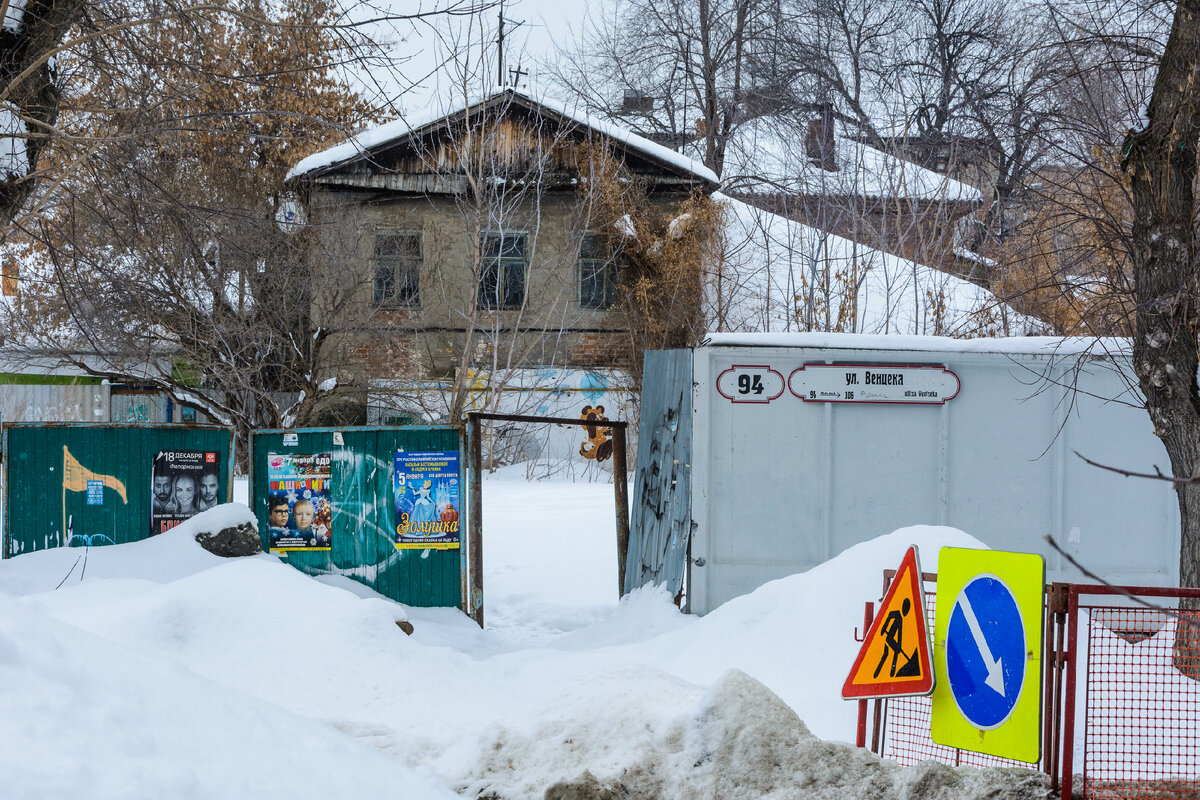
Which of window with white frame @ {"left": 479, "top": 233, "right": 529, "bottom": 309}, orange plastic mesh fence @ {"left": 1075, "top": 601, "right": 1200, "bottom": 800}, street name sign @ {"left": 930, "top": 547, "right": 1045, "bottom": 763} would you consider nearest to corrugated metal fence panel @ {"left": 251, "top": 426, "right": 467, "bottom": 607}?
street name sign @ {"left": 930, "top": 547, "right": 1045, "bottom": 763}

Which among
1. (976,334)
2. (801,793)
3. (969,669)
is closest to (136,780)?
(801,793)

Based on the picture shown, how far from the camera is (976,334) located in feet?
55.6

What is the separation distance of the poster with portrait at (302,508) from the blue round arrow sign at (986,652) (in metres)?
6.75

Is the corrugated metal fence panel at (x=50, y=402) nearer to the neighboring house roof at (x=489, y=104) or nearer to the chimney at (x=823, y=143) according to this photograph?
the neighboring house roof at (x=489, y=104)

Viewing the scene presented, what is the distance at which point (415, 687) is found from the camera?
6.93 meters

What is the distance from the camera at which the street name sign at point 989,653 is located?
4.86 metres

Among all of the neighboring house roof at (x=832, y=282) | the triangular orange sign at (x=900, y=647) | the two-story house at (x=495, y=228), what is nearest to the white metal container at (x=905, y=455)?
the triangular orange sign at (x=900, y=647)

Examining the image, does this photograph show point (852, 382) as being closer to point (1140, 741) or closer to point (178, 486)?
point (1140, 741)

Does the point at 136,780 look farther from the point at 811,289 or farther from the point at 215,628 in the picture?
the point at 811,289

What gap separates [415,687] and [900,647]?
347cm

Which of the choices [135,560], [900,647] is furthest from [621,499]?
[900,647]

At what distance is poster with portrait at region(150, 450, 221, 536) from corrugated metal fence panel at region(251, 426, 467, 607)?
609 mm

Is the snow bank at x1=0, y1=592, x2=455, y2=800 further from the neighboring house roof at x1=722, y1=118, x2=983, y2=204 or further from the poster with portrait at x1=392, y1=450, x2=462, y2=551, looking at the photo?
the neighboring house roof at x1=722, y1=118, x2=983, y2=204

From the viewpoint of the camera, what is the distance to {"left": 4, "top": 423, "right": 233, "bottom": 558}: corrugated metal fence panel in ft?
33.1
